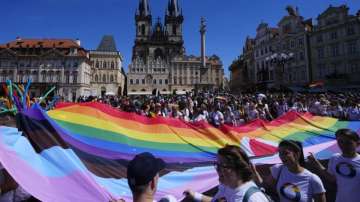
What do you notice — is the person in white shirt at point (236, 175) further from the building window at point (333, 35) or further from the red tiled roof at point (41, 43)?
the red tiled roof at point (41, 43)

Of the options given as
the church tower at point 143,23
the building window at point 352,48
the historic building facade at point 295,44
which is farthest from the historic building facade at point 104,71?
the building window at point 352,48

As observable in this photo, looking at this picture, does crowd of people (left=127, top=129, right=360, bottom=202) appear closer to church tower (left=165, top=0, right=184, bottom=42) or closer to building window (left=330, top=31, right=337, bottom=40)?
building window (left=330, top=31, right=337, bottom=40)

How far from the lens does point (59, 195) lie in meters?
3.29

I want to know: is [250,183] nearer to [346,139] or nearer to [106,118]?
[346,139]

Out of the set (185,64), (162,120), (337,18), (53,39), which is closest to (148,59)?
(185,64)

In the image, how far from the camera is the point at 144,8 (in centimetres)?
10938

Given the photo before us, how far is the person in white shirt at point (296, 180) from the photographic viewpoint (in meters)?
3.29

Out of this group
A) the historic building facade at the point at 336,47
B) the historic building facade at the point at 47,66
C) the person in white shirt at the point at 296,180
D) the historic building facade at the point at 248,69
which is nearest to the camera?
the person in white shirt at the point at 296,180

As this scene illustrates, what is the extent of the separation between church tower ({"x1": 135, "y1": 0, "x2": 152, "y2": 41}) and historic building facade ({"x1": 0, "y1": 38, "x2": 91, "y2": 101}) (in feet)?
117

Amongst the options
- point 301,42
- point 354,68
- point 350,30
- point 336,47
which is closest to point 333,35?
point 336,47

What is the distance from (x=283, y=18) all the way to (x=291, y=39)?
4784 mm

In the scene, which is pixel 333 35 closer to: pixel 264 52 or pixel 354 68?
pixel 354 68

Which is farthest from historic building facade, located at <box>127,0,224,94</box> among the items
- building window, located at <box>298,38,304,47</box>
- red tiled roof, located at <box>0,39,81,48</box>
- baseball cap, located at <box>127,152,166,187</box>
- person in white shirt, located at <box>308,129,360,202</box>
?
baseball cap, located at <box>127,152,166,187</box>

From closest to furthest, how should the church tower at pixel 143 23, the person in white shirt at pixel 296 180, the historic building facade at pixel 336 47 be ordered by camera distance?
the person in white shirt at pixel 296 180 < the historic building facade at pixel 336 47 < the church tower at pixel 143 23
